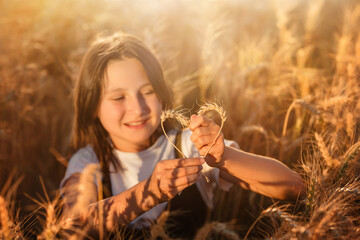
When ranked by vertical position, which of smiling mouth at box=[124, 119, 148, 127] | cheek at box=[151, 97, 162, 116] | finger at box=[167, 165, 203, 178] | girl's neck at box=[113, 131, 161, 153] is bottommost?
girl's neck at box=[113, 131, 161, 153]

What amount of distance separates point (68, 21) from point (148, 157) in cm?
230

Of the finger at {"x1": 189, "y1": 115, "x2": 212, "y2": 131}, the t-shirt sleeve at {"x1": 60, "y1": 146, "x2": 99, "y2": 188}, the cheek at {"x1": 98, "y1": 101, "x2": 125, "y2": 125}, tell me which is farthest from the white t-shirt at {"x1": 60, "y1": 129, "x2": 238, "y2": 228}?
the finger at {"x1": 189, "y1": 115, "x2": 212, "y2": 131}

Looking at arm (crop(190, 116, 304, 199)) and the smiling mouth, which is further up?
the smiling mouth

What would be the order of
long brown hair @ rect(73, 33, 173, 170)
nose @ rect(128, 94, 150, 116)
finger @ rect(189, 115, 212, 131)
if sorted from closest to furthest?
finger @ rect(189, 115, 212, 131) < nose @ rect(128, 94, 150, 116) < long brown hair @ rect(73, 33, 173, 170)

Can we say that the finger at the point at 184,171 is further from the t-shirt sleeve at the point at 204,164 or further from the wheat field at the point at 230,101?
the t-shirt sleeve at the point at 204,164

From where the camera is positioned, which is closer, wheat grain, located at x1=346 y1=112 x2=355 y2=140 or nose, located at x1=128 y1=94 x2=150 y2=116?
wheat grain, located at x1=346 y1=112 x2=355 y2=140

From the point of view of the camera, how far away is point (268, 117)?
2.04 meters

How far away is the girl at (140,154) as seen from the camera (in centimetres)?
104

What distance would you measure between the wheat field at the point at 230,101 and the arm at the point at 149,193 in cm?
10

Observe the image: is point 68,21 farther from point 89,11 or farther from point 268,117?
point 268,117

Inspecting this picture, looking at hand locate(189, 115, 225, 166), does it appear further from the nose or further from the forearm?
the nose

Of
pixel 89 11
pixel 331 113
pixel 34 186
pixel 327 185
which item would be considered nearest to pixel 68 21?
pixel 89 11

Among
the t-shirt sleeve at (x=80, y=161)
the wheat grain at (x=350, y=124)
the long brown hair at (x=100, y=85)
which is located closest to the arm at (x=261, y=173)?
the wheat grain at (x=350, y=124)

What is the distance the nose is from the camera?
1371mm
